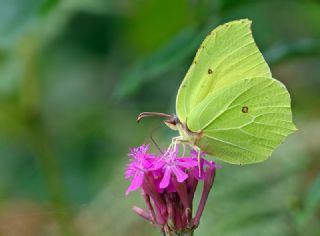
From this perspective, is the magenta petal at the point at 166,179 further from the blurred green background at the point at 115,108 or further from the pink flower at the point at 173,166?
the blurred green background at the point at 115,108

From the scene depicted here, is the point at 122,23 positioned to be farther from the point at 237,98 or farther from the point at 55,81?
the point at 237,98

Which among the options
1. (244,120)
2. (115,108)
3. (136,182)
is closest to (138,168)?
(136,182)

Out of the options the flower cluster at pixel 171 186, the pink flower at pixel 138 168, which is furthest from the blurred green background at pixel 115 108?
the pink flower at pixel 138 168

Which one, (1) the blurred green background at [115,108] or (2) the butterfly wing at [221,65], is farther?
(1) the blurred green background at [115,108]

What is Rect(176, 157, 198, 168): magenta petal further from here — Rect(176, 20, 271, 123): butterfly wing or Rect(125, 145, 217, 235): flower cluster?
Rect(176, 20, 271, 123): butterfly wing

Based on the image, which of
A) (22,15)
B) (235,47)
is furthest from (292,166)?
(22,15)
